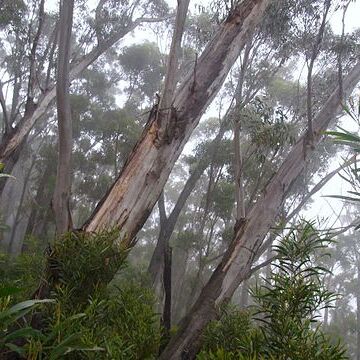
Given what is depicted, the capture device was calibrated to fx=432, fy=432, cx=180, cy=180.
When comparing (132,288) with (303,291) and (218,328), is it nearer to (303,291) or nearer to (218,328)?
(218,328)

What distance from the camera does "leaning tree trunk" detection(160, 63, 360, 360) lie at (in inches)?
127

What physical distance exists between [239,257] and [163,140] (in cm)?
127

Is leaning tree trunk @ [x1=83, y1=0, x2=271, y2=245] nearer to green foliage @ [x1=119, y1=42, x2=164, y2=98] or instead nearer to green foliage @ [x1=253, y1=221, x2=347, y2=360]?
green foliage @ [x1=253, y1=221, x2=347, y2=360]

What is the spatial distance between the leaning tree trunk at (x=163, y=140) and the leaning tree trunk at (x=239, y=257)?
82 cm

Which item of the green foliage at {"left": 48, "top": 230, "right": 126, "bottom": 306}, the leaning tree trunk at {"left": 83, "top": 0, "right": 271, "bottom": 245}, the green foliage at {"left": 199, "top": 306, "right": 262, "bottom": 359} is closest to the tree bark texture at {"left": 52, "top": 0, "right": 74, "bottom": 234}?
the leaning tree trunk at {"left": 83, "top": 0, "right": 271, "bottom": 245}

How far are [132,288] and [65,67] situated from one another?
232 centimetres

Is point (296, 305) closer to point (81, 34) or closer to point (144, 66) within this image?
point (81, 34)

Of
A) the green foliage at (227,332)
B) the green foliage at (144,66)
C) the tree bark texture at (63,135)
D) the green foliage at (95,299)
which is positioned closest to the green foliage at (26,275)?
the green foliage at (95,299)

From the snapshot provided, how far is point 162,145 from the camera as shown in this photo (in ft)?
12.7

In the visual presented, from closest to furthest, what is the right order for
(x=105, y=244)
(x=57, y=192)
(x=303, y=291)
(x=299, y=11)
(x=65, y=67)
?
(x=303, y=291) → (x=105, y=244) → (x=57, y=192) → (x=65, y=67) → (x=299, y=11)

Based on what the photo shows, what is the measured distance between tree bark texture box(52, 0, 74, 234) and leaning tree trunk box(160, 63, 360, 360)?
1.28 m

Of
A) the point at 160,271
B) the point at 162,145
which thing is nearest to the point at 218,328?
the point at 162,145

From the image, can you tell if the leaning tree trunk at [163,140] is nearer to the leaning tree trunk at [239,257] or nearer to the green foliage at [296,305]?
the leaning tree trunk at [239,257]

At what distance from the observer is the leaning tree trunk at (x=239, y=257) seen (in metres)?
3.22
